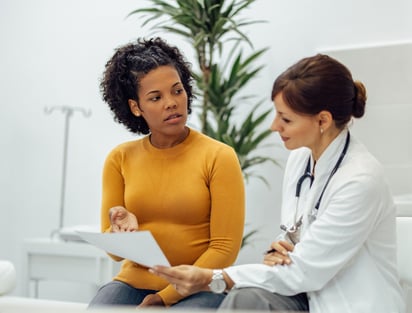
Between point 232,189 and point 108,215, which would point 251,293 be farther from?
point 108,215

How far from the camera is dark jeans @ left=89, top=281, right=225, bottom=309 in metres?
2.10

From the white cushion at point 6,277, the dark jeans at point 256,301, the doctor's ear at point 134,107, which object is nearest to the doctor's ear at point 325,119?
the dark jeans at point 256,301

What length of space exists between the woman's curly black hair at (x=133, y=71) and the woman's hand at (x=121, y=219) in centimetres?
36

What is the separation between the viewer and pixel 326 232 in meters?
1.88

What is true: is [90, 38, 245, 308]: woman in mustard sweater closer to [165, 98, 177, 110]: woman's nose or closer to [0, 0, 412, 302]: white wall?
[165, 98, 177, 110]: woman's nose

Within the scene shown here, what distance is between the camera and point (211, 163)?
2.27 m

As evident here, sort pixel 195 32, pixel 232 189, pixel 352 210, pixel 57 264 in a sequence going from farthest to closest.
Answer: pixel 57 264 → pixel 195 32 → pixel 232 189 → pixel 352 210

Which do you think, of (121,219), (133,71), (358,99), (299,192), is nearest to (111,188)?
(121,219)

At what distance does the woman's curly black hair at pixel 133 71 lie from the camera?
2.36 m

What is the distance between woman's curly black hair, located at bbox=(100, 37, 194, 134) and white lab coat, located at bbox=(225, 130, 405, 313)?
0.71 meters

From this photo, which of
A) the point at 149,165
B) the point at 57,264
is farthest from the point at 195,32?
the point at 149,165

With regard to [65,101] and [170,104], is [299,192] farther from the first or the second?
[65,101]

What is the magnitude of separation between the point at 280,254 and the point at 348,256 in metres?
0.18

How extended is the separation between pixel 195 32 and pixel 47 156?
1703mm
